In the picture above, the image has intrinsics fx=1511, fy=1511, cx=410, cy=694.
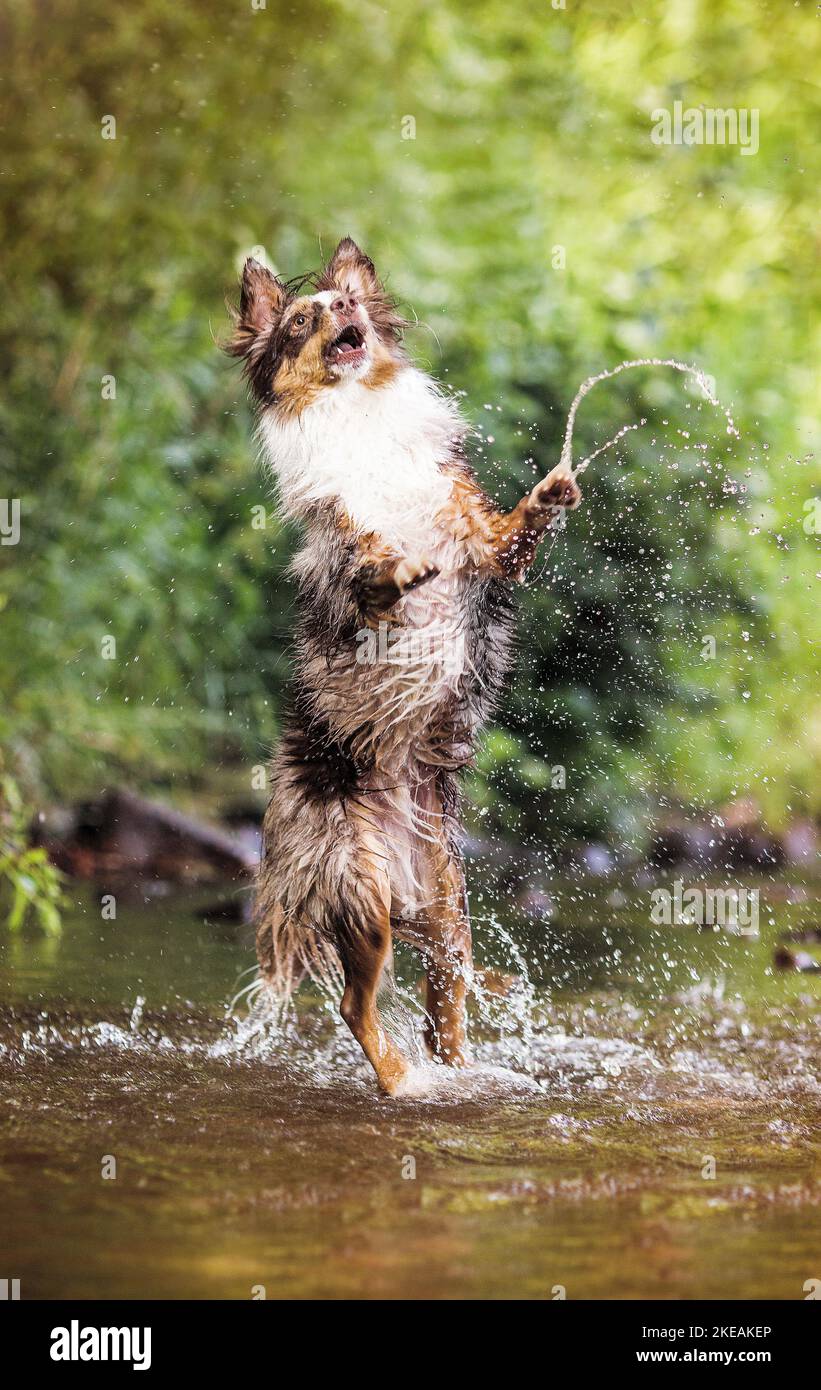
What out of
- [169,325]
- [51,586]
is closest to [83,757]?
[51,586]

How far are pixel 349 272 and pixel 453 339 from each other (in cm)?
304

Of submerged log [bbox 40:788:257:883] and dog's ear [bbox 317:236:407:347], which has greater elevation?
dog's ear [bbox 317:236:407:347]

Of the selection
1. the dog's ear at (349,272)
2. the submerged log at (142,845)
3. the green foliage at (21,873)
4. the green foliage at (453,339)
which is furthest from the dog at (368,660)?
the submerged log at (142,845)

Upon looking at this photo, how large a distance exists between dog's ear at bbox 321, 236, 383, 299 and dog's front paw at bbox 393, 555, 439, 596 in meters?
1.14

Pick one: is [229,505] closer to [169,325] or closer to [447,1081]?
[169,325]

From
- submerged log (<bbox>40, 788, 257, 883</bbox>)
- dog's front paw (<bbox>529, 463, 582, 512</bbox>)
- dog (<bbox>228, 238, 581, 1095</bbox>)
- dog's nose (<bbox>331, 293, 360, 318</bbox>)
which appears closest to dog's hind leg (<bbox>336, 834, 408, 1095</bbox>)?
dog (<bbox>228, 238, 581, 1095</bbox>)

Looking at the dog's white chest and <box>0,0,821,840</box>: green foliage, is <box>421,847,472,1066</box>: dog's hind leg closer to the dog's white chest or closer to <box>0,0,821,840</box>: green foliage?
the dog's white chest

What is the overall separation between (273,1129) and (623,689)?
14.0 ft

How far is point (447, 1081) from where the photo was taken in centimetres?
412

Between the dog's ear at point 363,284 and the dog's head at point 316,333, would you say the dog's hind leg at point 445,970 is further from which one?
the dog's ear at point 363,284

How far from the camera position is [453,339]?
760 centimetres

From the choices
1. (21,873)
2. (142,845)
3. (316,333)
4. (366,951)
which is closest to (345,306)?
(316,333)

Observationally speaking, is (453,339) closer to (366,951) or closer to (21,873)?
(21,873)

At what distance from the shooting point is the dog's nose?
4402 millimetres
